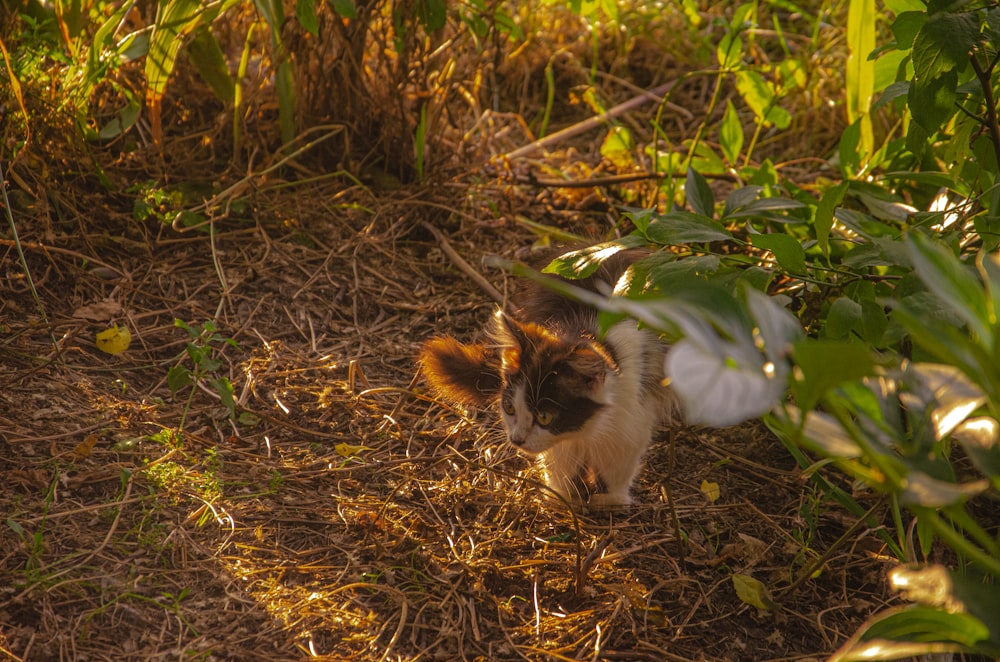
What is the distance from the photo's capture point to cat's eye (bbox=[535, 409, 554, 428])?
2.42m

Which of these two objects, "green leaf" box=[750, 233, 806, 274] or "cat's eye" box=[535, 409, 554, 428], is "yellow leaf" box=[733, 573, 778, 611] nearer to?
"cat's eye" box=[535, 409, 554, 428]

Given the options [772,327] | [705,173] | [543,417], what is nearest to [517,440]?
[543,417]

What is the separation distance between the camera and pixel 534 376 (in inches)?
95.1

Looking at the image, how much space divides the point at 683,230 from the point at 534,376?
69 cm

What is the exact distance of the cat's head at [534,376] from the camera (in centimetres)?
240

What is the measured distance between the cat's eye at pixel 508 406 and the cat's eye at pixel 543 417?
8 centimetres

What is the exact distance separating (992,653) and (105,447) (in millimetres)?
2006

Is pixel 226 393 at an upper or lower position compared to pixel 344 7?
lower

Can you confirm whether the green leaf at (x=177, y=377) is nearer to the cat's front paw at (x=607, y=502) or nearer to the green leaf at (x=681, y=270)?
the cat's front paw at (x=607, y=502)

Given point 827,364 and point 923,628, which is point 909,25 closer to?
point 923,628

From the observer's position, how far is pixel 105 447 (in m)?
2.27

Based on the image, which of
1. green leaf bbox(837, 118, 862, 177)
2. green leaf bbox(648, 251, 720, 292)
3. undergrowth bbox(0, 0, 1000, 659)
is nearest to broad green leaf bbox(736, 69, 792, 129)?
undergrowth bbox(0, 0, 1000, 659)

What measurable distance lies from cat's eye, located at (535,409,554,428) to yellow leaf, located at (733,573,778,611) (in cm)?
63

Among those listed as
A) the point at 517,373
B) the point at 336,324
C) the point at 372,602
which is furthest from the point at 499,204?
the point at 372,602
